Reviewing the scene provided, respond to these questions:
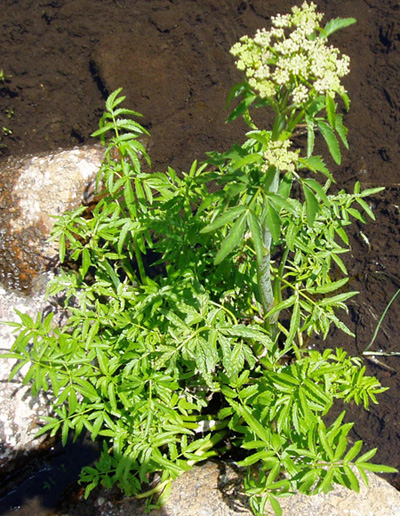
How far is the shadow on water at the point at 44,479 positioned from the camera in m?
3.41

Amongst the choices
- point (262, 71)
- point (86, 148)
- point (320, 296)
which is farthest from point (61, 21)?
point (262, 71)

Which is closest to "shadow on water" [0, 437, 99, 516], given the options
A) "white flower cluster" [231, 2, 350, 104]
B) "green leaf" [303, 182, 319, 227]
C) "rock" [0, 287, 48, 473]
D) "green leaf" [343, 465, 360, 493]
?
"rock" [0, 287, 48, 473]

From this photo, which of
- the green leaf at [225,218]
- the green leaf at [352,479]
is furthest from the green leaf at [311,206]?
the green leaf at [352,479]

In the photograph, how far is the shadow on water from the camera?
341 centimetres

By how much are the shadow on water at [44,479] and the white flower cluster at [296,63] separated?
3.12 meters

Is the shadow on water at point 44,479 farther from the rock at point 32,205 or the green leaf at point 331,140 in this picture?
the green leaf at point 331,140

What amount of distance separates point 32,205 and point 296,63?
2.82 meters

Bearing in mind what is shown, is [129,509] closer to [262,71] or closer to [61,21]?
[262,71]

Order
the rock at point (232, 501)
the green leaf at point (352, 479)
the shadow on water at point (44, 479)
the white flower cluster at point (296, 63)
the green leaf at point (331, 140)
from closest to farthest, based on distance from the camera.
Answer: the white flower cluster at point (296, 63), the green leaf at point (331, 140), the green leaf at point (352, 479), the rock at point (232, 501), the shadow on water at point (44, 479)

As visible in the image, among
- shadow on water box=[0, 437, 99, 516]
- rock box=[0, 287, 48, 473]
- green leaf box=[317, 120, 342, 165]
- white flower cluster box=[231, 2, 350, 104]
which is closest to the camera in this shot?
white flower cluster box=[231, 2, 350, 104]

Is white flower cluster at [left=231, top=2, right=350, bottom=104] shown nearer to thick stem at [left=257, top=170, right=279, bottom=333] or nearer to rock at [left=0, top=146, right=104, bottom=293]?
thick stem at [left=257, top=170, right=279, bottom=333]

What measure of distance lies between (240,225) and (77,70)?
13.2ft

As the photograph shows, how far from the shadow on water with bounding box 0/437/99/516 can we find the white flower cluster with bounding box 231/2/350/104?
3.12 meters

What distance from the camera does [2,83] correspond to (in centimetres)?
492
